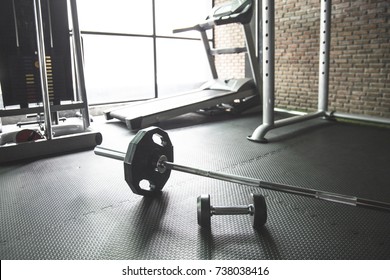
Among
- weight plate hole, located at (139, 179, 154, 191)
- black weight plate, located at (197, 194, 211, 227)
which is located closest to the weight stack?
weight plate hole, located at (139, 179, 154, 191)

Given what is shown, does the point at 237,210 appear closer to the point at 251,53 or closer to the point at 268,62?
the point at 268,62

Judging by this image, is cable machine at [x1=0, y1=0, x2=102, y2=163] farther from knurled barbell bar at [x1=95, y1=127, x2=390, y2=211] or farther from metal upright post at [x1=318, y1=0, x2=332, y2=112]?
metal upright post at [x1=318, y1=0, x2=332, y2=112]

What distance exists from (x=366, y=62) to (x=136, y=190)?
136 inches

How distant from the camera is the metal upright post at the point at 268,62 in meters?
3.15

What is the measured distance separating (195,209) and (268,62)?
1941mm

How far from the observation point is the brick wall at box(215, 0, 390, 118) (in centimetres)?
388

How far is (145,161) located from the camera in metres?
1.89

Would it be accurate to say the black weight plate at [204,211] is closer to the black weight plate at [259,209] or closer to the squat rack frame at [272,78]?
the black weight plate at [259,209]

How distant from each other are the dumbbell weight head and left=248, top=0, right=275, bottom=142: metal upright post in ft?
5.10

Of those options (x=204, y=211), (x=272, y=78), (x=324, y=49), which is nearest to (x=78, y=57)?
(x=272, y=78)

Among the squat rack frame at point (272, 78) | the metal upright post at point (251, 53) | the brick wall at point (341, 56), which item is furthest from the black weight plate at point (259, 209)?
the metal upright post at point (251, 53)

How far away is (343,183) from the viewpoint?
7.14ft

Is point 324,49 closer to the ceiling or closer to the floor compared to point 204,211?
closer to the ceiling

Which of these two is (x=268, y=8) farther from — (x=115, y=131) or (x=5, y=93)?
(x=5, y=93)
